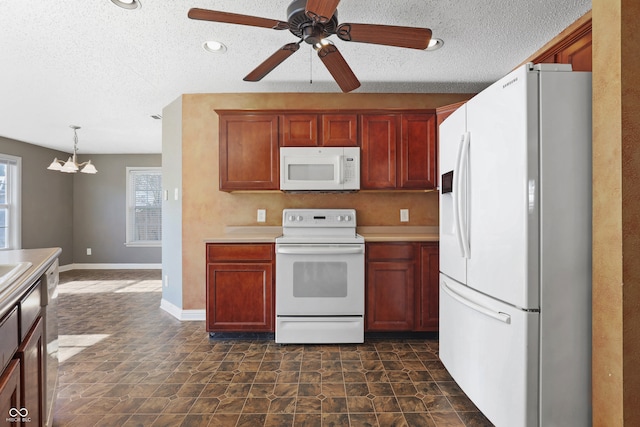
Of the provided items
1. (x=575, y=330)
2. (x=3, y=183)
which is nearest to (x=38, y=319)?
(x=575, y=330)

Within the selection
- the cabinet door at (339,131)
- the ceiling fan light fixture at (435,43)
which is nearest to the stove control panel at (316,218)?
the cabinet door at (339,131)

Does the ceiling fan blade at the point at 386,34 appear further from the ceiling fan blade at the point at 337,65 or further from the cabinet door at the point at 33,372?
the cabinet door at the point at 33,372

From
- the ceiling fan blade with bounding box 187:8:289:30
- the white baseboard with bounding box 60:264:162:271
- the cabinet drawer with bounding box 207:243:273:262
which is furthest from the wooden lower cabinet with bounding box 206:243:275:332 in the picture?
the white baseboard with bounding box 60:264:162:271

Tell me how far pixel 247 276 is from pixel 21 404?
71.4 inches

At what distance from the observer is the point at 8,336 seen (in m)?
0.94

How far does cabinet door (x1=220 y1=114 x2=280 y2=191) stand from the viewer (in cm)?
308

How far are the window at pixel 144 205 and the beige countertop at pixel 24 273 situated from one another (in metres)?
5.06

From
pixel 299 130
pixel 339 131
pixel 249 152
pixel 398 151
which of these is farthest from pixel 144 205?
pixel 398 151

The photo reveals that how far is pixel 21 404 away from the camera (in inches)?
40.4

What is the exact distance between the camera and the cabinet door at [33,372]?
3.46 ft

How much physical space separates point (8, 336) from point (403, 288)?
2.51 metres

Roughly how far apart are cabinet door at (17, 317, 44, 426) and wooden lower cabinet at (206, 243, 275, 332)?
1.50m

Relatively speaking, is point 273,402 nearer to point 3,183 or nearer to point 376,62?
point 376,62

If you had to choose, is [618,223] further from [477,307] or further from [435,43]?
[435,43]
